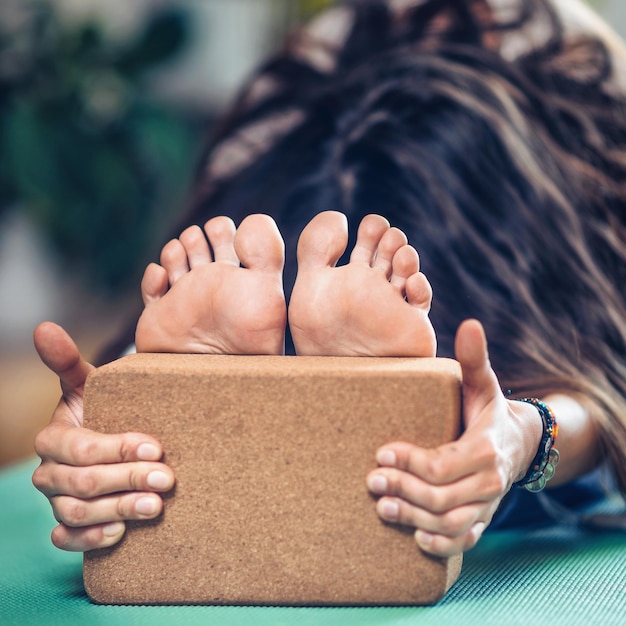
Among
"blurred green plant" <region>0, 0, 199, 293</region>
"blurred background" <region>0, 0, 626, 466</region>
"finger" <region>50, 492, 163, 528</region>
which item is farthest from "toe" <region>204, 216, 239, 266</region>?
"blurred green plant" <region>0, 0, 199, 293</region>

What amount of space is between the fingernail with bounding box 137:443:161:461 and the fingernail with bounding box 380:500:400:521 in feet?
0.62

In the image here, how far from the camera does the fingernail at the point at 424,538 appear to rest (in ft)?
2.12

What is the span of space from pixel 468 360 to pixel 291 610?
0.83ft

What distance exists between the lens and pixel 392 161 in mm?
1084

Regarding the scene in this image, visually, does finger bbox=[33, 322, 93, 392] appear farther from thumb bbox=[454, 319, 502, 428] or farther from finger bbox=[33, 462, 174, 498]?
thumb bbox=[454, 319, 502, 428]

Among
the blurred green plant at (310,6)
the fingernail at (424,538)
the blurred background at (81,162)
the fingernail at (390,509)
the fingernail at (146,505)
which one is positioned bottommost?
the blurred background at (81,162)

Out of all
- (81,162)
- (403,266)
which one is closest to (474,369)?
(403,266)

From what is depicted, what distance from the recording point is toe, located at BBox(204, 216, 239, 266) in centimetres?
75

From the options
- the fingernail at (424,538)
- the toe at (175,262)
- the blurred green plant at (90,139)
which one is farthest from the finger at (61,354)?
the blurred green plant at (90,139)

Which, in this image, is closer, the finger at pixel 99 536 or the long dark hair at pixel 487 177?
the finger at pixel 99 536

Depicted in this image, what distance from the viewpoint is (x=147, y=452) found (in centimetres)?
66

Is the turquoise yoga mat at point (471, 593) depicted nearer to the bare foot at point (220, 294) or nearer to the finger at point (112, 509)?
the finger at point (112, 509)

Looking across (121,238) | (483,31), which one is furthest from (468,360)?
(121,238)

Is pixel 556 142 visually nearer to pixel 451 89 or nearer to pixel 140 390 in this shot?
pixel 451 89
